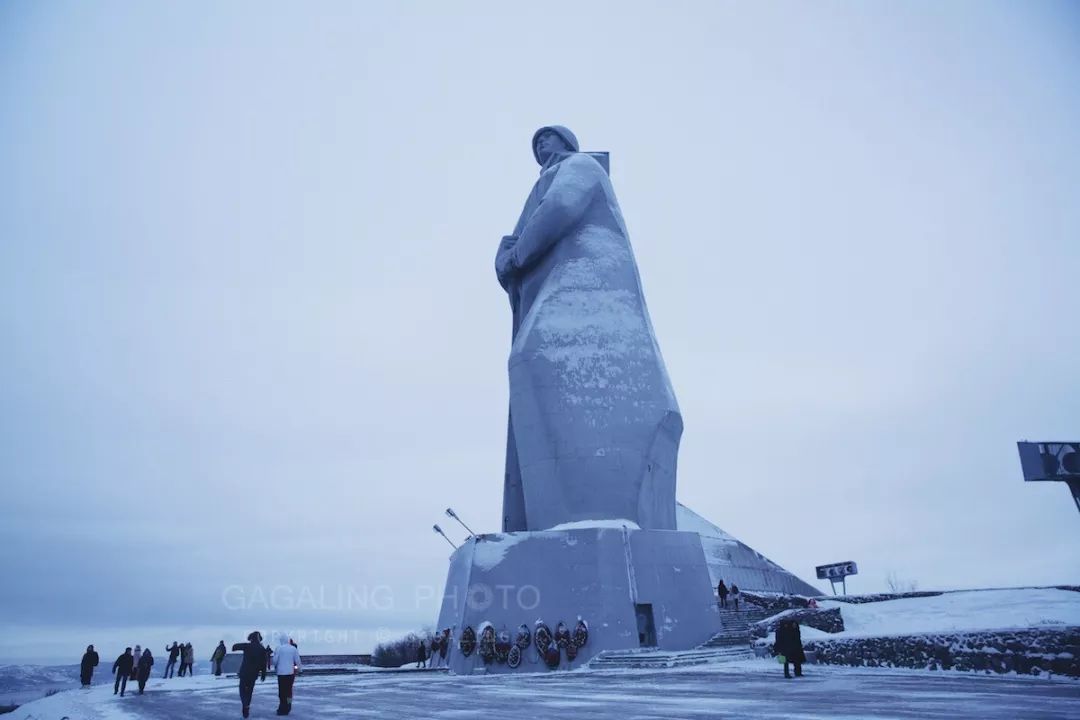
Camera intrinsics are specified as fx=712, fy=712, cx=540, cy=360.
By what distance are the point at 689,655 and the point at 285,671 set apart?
900 cm

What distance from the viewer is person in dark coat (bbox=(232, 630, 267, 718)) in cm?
776

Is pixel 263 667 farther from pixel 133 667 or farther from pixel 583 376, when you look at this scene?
pixel 583 376

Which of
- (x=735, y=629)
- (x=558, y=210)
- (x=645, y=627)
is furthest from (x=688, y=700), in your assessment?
(x=558, y=210)

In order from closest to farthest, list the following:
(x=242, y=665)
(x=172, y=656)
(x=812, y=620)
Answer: (x=242, y=665) < (x=812, y=620) < (x=172, y=656)

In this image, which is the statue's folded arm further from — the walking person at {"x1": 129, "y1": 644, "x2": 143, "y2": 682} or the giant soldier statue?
the walking person at {"x1": 129, "y1": 644, "x2": 143, "y2": 682}

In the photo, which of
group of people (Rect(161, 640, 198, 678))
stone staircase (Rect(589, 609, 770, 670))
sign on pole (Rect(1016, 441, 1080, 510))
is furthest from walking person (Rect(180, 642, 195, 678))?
sign on pole (Rect(1016, 441, 1080, 510))

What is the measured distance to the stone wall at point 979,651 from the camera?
832 cm

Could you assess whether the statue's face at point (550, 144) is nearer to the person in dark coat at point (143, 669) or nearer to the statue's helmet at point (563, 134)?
the statue's helmet at point (563, 134)

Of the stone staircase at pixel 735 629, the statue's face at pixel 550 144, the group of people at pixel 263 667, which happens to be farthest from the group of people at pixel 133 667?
the statue's face at pixel 550 144

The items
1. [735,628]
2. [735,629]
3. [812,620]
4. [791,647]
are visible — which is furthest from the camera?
[735,628]

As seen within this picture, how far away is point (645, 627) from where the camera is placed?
16.4 metres

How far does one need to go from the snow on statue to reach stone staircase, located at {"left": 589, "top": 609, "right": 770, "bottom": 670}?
124 inches

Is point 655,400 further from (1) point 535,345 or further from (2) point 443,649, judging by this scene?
(2) point 443,649

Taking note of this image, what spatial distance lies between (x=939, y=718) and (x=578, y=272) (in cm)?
1580
